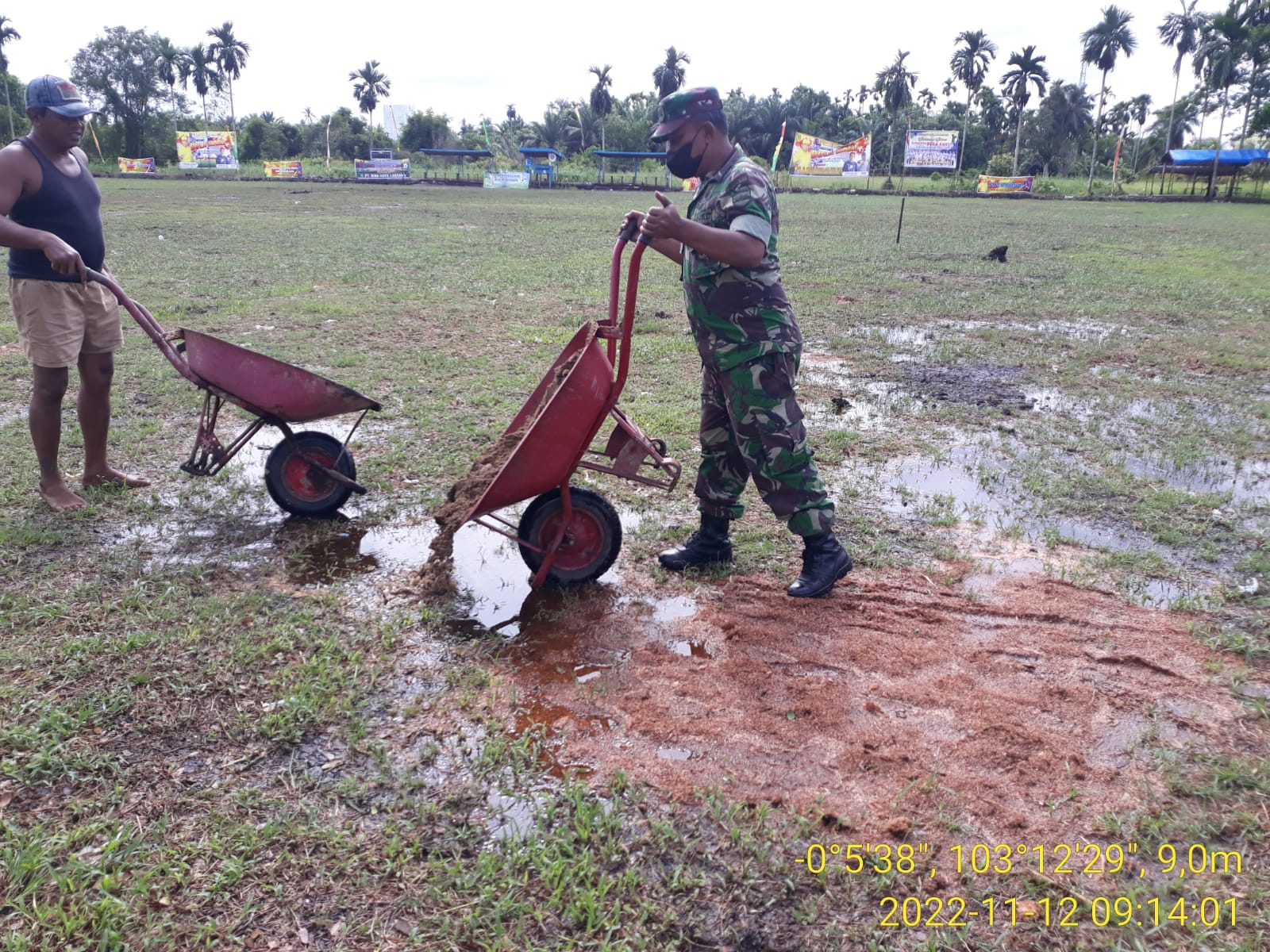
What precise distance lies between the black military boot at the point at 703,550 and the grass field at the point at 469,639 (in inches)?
5.4

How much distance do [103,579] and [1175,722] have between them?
13.7 feet

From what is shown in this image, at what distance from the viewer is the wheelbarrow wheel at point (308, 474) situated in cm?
427

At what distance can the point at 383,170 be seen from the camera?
166 feet

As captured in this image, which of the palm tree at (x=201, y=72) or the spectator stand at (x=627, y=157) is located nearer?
the spectator stand at (x=627, y=157)

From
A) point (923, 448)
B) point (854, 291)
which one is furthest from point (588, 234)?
point (923, 448)

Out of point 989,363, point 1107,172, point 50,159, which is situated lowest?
point 989,363

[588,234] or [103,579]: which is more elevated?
[588,234]

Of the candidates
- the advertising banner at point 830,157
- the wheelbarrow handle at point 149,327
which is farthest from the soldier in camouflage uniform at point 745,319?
the advertising banner at point 830,157

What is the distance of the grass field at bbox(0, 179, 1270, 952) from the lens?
2135mm

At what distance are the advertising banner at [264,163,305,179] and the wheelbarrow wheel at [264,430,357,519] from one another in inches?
2036

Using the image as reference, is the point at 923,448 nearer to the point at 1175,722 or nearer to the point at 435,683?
the point at 1175,722

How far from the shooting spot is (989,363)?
25.9 ft

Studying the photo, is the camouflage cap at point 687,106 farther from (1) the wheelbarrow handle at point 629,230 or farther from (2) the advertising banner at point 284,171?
(2) the advertising banner at point 284,171

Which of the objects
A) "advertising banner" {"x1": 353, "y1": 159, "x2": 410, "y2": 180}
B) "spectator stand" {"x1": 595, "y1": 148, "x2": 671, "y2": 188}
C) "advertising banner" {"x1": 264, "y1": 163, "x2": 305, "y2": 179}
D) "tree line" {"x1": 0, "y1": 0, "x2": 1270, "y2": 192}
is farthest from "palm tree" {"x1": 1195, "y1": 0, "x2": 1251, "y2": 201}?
"advertising banner" {"x1": 264, "y1": 163, "x2": 305, "y2": 179}
